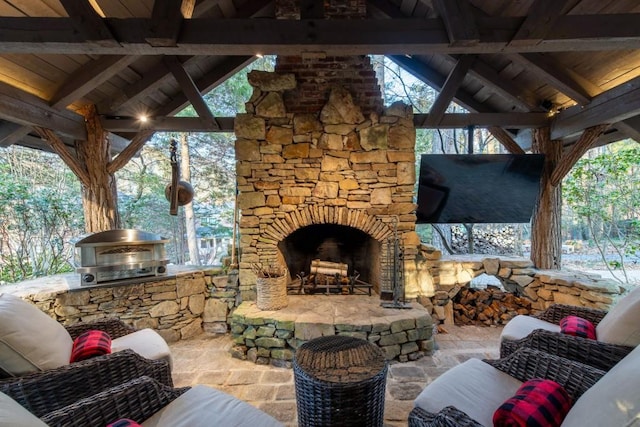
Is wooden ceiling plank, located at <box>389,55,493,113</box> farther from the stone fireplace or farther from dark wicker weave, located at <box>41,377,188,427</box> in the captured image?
dark wicker weave, located at <box>41,377,188,427</box>

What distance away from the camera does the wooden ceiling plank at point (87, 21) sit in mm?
1759

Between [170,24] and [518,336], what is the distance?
127 inches

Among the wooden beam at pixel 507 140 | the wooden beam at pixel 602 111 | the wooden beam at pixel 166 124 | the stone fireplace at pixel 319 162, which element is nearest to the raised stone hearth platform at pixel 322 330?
the stone fireplace at pixel 319 162

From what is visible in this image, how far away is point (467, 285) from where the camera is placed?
12.3 feet

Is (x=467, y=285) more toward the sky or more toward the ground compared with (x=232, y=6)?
more toward the ground

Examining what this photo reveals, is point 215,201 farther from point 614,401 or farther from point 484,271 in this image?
point 614,401

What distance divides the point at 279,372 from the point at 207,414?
1.37 m

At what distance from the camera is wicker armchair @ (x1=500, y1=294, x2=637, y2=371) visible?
1452 millimetres

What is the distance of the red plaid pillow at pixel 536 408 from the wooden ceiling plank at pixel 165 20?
272 cm

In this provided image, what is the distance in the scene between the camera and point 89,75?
2.76m

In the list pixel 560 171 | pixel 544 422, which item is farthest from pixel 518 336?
pixel 560 171

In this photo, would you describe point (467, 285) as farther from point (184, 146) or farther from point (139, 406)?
point (184, 146)

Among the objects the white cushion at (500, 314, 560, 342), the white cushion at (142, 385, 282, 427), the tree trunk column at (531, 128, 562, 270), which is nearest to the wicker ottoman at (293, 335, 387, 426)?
the white cushion at (142, 385, 282, 427)

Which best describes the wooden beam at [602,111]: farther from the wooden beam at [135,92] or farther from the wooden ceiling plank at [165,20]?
the wooden beam at [135,92]
